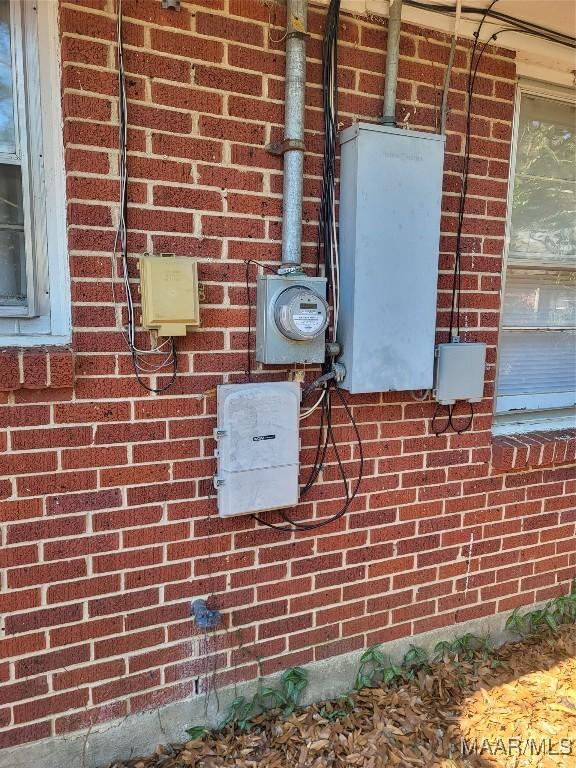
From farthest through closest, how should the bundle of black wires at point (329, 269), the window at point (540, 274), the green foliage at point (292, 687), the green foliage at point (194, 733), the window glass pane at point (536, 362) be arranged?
the window glass pane at point (536, 362) < the window at point (540, 274) < the green foliage at point (292, 687) < the green foliage at point (194, 733) < the bundle of black wires at point (329, 269)

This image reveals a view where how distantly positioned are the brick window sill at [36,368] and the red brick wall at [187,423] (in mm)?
32

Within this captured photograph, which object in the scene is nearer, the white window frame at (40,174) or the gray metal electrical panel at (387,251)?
the white window frame at (40,174)

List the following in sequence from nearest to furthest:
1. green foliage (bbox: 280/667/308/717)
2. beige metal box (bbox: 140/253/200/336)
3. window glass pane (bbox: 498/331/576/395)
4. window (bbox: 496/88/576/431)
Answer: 1. beige metal box (bbox: 140/253/200/336)
2. green foliage (bbox: 280/667/308/717)
3. window (bbox: 496/88/576/431)
4. window glass pane (bbox: 498/331/576/395)

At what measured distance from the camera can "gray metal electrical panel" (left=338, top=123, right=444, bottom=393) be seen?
2020 mm

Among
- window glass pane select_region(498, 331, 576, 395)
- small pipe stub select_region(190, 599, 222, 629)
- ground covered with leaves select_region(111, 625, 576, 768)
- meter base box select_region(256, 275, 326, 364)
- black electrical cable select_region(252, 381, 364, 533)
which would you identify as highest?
meter base box select_region(256, 275, 326, 364)

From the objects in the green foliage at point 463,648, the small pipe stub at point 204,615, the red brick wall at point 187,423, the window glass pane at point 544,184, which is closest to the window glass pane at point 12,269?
the red brick wall at point 187,423

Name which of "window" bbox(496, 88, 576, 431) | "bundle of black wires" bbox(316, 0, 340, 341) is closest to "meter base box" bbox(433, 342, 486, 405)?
"window" bbox(496, 88, 576, 431)

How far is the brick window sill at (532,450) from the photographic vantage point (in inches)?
103

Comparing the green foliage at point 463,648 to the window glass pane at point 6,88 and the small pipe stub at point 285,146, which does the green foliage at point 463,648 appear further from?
the window glass pane at point 6,88

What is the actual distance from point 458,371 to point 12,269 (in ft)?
5.97

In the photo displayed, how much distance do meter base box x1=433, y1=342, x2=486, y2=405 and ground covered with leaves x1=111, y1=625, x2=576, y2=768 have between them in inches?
50.3

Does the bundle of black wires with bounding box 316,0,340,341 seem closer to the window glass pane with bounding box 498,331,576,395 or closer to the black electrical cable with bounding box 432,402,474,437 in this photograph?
the black electrical cable with bounding box 432,402,474,437

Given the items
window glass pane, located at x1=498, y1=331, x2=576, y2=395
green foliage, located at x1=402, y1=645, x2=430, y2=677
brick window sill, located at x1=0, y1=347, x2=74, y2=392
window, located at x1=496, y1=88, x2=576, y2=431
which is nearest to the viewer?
brick window sill, located at x1=0, y1=347, x2=74, y2=392

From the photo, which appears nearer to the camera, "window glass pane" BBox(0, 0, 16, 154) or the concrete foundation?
"window glass pane" BBox(0, 0, 16, 154)
